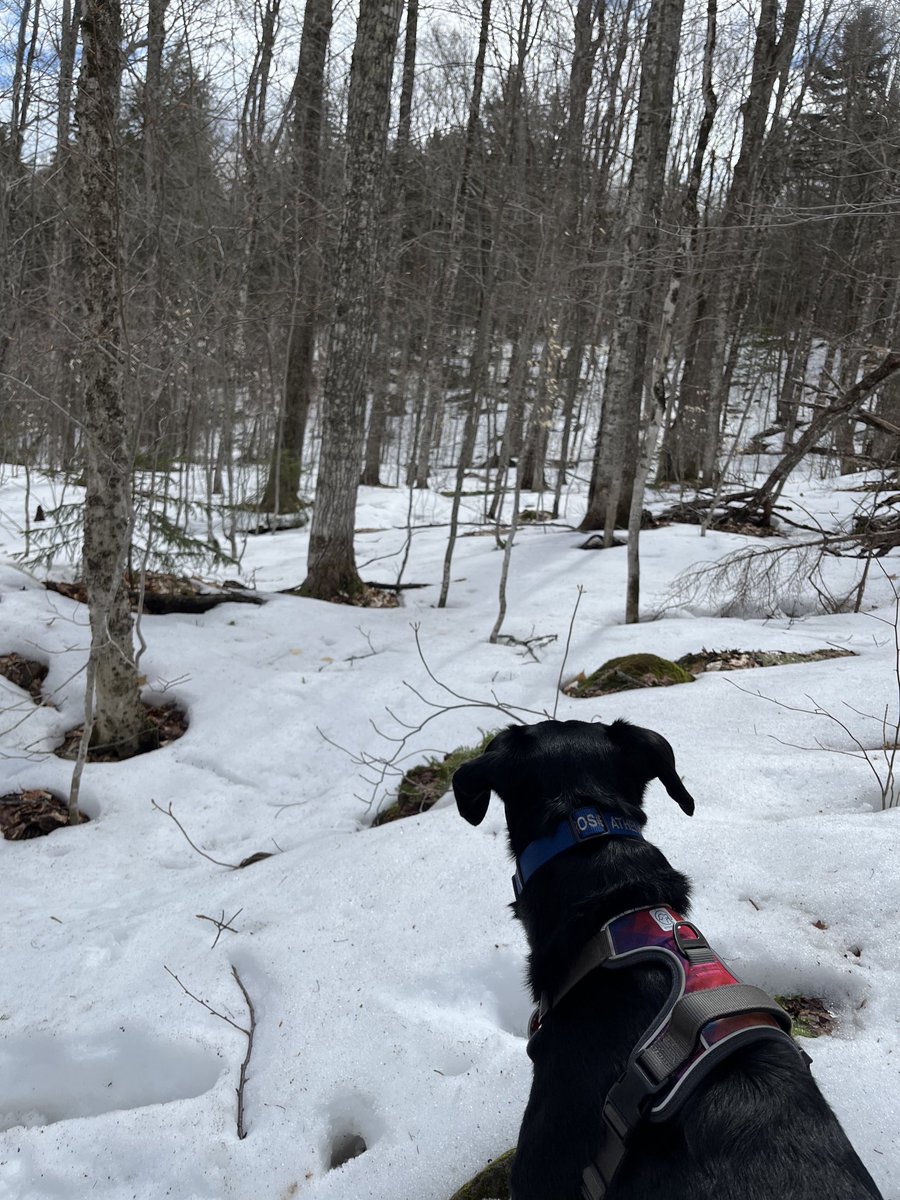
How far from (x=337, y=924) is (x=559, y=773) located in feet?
4.85

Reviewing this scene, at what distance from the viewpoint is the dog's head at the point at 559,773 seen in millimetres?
1928

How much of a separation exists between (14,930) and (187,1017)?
1.12 metres

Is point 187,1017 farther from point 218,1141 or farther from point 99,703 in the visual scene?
point 99,703

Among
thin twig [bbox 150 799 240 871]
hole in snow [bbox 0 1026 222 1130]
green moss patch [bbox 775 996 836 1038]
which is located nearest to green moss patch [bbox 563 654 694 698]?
thin twig [bbox 150 799 240 871]

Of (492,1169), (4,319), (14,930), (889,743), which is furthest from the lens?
(4,319)

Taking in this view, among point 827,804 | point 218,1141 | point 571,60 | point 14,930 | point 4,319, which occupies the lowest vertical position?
point 14,930

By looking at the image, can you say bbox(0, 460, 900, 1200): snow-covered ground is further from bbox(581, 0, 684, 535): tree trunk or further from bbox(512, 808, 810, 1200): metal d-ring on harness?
bbox(581, 0, 684, 535): tree trunk

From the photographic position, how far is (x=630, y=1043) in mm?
1435

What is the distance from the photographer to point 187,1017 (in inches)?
102

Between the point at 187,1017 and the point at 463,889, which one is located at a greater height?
the point at 463,889

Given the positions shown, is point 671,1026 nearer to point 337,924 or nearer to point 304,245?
point 337,924

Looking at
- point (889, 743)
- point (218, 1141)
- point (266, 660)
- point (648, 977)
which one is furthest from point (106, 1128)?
point (266, 660)

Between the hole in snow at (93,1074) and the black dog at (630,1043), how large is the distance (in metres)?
1.42

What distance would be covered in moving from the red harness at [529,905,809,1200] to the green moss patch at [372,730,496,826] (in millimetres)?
2434
